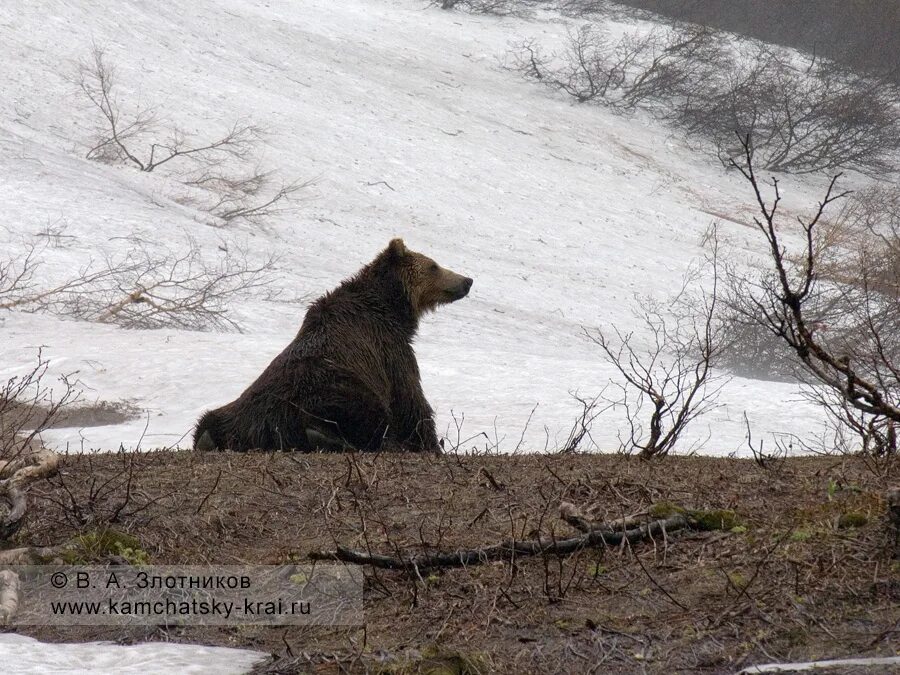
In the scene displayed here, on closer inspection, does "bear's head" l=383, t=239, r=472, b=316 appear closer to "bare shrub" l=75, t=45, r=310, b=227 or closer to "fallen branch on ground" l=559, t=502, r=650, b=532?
"fallen branch on ground" l=559, t=502, r=650, b=532

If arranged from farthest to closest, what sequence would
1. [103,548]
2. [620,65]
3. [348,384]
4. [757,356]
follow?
[620,65], [757,356], [348,384], [103,548]

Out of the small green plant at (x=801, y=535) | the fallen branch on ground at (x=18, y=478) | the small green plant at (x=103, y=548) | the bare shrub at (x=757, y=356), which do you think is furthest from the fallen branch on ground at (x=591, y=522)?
the bare shrub at (x=757, y=356)

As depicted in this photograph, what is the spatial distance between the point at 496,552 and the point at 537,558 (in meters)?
0.16

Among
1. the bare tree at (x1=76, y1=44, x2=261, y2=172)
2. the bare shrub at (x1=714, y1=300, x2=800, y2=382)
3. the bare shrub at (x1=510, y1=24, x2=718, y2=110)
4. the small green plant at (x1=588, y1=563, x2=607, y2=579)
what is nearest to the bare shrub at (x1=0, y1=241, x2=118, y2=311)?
the bare tree at (x1=76, y1=44, x2=261, y2=172)

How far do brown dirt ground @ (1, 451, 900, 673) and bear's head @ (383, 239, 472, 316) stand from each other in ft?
7.29

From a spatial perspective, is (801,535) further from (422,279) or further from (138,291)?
(138,291)

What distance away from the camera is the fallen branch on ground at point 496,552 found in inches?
150

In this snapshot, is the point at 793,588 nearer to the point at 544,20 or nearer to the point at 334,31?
the point at 334,31

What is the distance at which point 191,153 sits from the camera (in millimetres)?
22609

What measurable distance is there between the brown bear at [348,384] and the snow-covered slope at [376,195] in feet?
10.9

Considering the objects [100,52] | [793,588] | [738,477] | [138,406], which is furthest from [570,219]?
[793,588]

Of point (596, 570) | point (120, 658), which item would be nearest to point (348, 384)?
point (596, 570)

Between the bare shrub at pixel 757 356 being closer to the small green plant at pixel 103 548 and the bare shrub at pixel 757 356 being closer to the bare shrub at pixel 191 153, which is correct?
the bare shrub at pixel 191 153

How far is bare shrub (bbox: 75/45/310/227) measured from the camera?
21.2 metres
